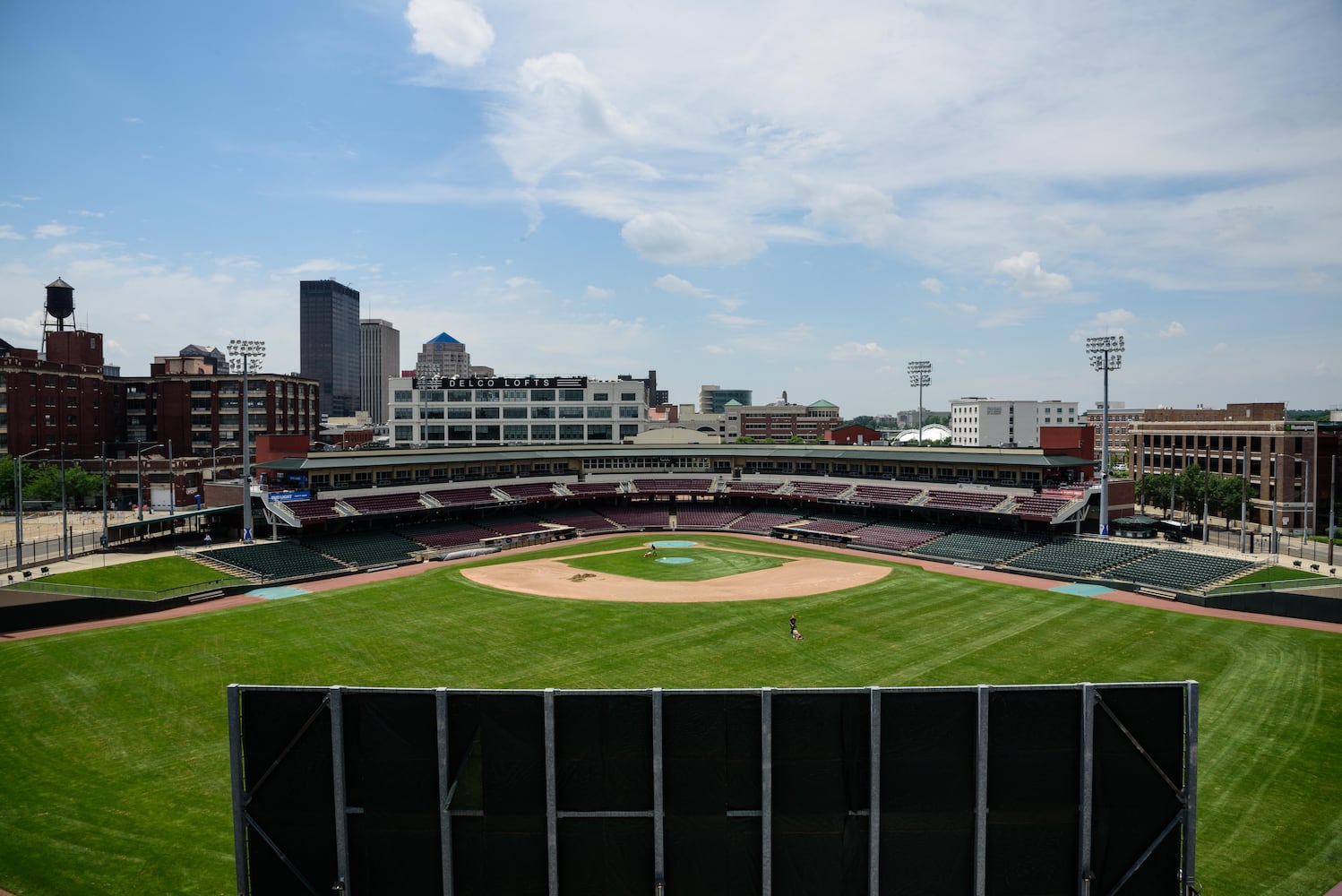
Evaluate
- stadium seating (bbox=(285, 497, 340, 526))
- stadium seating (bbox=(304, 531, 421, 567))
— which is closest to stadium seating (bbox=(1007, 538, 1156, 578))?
stadium seating (bbox=(304, 531, 421, 567))

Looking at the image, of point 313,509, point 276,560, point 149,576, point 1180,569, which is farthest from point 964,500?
point 149,576

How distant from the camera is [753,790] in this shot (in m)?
11.1

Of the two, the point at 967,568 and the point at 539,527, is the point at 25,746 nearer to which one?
the point at 539,527

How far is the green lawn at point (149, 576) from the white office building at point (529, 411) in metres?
57.5

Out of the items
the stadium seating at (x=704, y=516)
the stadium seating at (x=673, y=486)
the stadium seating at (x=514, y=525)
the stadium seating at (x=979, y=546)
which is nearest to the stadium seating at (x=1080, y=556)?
the stadium seating at (x=979, y=546)

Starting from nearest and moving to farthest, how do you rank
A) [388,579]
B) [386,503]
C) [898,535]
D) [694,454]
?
[388,579] < [386,503] < [898,535] < [694,454]

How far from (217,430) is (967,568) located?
11069 cm

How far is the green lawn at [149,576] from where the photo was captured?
4931 cm

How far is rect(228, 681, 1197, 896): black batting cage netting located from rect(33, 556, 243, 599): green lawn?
46889 millimetres

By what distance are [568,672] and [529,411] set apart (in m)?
Answer: 80.6

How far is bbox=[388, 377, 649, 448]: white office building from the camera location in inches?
4469

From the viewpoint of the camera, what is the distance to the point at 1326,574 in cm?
5003

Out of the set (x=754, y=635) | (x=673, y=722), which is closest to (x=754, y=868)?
(x=673, y=722)

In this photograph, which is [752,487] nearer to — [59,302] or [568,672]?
[568,672]
